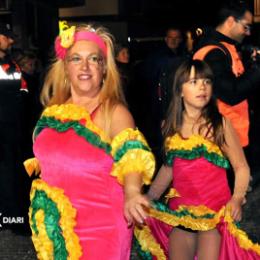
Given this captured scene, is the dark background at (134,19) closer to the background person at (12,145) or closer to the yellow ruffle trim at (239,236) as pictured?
the background person at (12,145)

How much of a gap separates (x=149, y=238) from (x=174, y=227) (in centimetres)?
16

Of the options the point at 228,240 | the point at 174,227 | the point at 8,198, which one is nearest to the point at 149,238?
the point at 174,227

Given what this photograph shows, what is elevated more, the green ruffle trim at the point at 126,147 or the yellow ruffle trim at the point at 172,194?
the green ruffle trim at the point at 126,147

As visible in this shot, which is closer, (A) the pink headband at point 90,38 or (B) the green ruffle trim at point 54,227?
(B) the green ruffle trim at point 54,227

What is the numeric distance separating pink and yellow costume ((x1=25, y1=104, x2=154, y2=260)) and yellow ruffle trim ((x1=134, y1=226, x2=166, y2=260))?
2.47 feet

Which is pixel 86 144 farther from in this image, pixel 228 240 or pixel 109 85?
pixel 228 240

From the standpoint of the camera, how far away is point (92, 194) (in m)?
3.13

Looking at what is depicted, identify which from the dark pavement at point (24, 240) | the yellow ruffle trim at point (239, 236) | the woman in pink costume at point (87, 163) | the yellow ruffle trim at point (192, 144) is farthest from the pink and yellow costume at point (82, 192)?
the dark pavement at point (24, 240)

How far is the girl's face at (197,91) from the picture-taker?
3.93m

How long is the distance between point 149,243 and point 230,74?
1.37m

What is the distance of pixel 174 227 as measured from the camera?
12.9 ft

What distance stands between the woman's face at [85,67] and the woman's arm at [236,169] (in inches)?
35.4

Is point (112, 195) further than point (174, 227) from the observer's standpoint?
No

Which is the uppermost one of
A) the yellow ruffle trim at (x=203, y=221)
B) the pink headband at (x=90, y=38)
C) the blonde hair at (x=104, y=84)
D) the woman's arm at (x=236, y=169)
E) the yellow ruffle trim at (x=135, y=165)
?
the pink headband at (x=90, y=38)
